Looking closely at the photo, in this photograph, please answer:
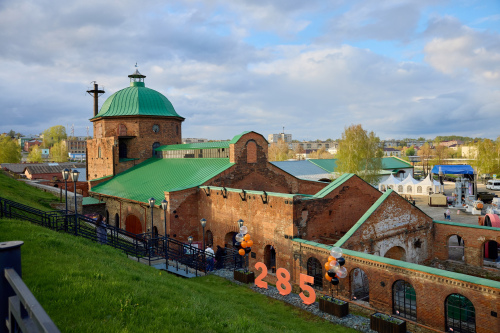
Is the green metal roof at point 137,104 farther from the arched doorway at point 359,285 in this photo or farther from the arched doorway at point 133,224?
the arched doorway at point 359,285

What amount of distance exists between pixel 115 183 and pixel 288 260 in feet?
59.7

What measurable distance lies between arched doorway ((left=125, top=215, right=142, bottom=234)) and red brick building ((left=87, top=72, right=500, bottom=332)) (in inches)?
2.8

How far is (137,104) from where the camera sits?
3161 cm

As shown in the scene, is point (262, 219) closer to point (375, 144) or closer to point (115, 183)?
point (115, 183)

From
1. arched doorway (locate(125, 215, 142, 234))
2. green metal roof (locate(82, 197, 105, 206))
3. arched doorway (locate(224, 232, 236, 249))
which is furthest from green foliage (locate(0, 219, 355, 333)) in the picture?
green metal roof (locate(82, 197, 105, 206))

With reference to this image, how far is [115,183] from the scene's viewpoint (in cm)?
2867

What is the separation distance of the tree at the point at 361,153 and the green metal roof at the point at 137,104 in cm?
2432

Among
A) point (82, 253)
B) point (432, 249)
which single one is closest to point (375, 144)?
point (432, 249)

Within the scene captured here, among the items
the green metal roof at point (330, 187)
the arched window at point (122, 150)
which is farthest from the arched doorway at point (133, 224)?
the green metal roof at point (330, 187)

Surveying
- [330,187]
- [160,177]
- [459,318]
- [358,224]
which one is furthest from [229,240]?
[459,318]

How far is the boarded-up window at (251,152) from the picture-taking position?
23.3 m

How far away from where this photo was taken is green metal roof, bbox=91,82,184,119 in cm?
3147

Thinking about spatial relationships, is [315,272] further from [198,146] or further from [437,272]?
[198,146]

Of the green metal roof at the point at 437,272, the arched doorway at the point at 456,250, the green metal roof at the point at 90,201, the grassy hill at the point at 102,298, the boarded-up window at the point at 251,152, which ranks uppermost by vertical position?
the boarded-up window at the point at 251,152
